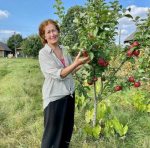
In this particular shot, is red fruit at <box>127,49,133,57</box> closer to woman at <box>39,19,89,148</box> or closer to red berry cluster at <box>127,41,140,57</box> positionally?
red berry cluster at <box>127,41,140,57</box>

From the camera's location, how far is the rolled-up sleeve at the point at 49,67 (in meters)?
3.73

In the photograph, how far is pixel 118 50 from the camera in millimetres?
4996

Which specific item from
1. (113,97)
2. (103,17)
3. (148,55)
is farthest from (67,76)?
(113,97)

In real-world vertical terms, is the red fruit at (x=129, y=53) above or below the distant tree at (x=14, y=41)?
below

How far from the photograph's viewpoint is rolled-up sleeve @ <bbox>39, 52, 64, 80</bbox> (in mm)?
3734

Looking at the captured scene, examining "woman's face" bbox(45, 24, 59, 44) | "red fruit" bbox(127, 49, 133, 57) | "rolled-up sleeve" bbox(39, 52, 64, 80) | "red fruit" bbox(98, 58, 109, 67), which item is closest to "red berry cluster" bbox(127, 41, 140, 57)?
"red fruit" bbox(127, 49, 133, 57)

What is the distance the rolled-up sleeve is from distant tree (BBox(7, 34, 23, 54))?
83867 mm

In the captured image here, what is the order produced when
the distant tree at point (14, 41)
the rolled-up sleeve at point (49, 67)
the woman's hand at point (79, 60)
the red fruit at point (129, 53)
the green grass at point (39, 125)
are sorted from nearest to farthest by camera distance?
the woman's hand at point (79, 60)
the rolled-up sleeve at point (49, 67)
the red fruit at point (129, 53)
the green grass at point (39, 125)
the distant tree at point (14, 41)

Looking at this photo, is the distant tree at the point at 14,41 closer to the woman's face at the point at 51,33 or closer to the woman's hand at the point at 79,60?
the woman's face at the point at 51,33

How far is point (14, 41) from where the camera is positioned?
294 ft

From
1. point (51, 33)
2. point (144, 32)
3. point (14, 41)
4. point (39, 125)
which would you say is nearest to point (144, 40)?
point (144, 32)

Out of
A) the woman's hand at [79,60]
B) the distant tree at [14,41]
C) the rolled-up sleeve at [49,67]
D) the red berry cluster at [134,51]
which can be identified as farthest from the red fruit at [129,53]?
the distant tree at [14,41]

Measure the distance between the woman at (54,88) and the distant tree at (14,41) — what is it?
83769 millimetres

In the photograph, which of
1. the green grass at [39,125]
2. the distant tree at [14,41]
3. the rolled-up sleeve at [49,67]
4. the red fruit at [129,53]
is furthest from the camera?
the distant tree at [14,41]
